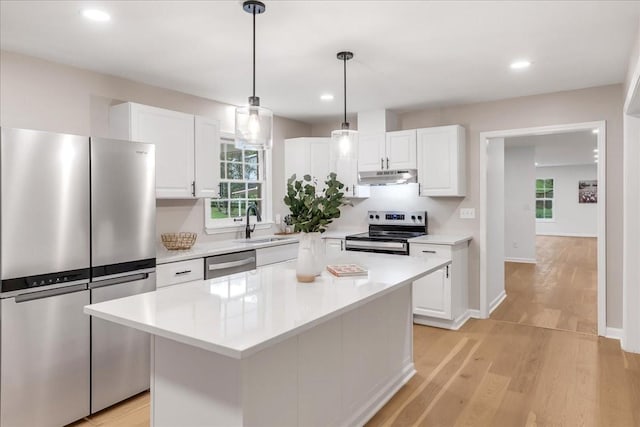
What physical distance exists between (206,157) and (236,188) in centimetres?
94

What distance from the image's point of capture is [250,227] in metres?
4.80

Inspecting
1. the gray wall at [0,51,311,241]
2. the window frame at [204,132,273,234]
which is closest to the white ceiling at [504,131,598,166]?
the window frame at [204,132,273,234]

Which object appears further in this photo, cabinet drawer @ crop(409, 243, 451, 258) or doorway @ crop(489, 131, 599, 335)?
doorway @ crop(489, 131, 599, 335)

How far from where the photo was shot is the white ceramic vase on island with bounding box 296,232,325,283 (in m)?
2.26

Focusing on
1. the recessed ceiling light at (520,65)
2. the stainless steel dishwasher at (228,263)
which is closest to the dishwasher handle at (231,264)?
the stainless steel dishwasher at (228,263)

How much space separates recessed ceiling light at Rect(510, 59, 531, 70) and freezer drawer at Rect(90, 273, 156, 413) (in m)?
3.21

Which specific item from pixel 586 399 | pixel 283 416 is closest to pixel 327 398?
pixel 283 416

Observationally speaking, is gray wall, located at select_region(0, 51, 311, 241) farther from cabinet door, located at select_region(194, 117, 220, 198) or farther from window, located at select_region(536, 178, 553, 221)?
window, located at select_region(536, 178, 553, 221)

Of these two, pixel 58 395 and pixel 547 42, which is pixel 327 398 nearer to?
pixel 58 395

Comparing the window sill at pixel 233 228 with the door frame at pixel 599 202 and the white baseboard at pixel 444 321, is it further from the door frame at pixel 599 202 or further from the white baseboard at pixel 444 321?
the door frame at pixel 599 202

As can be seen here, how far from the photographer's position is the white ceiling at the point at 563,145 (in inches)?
293

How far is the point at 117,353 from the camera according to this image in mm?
2754

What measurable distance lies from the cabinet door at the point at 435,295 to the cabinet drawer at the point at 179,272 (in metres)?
2.29

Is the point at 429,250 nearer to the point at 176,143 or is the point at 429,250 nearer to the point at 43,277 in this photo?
the point at 176,143
